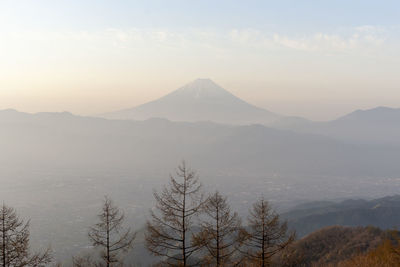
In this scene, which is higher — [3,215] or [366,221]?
[3,215]

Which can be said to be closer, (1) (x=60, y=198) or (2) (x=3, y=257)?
(2) (x=3, y=257)

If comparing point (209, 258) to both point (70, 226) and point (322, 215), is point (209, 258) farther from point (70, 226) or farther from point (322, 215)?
point (70, 226)

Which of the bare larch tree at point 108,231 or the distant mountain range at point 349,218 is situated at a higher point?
the bare larch tree at point 108,231

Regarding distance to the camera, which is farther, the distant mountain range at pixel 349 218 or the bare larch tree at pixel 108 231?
the distant mountain range at pixel 349 218

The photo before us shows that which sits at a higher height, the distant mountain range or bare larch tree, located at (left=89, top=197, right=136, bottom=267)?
bare larch tree, located at (left=89, top=197, right=136, bottom=267)

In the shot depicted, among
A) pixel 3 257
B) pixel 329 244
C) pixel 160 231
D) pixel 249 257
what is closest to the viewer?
pixel 3 257

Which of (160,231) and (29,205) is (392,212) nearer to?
(160,231)

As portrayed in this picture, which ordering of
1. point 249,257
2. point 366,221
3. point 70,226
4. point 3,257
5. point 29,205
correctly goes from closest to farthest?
point 3,257, point 249,257, point 366,221, point 70,226, point 29,205

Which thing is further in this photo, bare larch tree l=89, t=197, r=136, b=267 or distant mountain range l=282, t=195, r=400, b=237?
distant mountain range l=282, t=195, r=400, b=237

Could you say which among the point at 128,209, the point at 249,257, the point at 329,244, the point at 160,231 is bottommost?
the point at 128,209

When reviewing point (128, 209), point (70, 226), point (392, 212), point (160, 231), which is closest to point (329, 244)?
point (160, 231)
